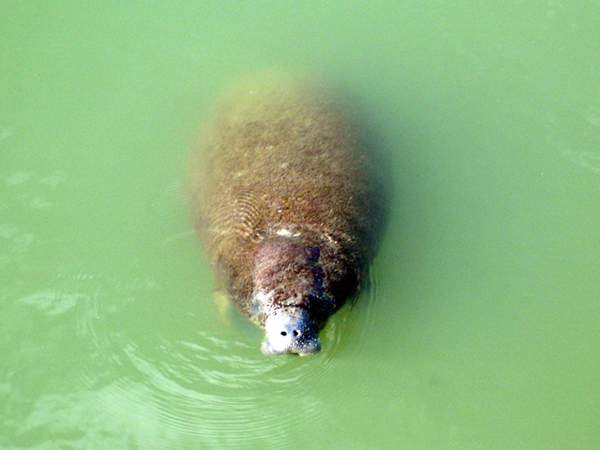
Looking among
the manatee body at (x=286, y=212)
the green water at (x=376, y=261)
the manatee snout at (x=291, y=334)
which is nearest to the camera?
the manatee snout at (x=291, y=334)

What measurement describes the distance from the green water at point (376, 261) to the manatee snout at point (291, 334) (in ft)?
2.28

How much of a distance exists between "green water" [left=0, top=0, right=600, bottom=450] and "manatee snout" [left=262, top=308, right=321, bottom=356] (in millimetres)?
694

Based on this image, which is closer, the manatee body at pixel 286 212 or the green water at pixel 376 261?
the manatee body at pixel 286 212

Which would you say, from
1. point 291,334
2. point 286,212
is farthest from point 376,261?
point 291,334

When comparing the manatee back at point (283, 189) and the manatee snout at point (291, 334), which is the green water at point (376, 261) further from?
the manatee snout at point (291, 334)

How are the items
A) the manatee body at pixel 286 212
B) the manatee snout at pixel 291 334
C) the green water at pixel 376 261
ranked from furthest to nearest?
the green water at pixel 376 261
the manatee body at pixel 286 212
the manatee snout at pixel 291 334

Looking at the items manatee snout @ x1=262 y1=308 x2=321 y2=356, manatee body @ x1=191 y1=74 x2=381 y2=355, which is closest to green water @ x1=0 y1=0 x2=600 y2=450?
manatee body @ x1=191 y1=74 x2=381 y2=355

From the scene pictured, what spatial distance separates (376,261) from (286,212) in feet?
4.40

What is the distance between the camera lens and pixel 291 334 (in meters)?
4.59

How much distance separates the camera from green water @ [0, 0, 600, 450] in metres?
5.12

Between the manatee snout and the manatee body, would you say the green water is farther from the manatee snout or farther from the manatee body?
the manatee snout

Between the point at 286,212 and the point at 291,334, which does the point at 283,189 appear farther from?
the point at 291,334

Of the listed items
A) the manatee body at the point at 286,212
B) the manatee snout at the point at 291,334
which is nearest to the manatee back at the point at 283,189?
the manatee body at the point at 286,212

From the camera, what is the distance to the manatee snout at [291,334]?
4602 millimetres
